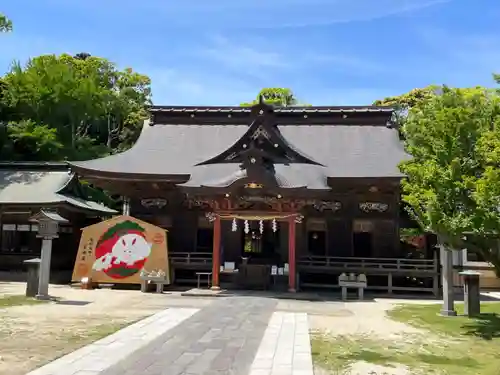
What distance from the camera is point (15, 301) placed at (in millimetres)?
13141

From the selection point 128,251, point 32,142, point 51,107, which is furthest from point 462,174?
point 51,107

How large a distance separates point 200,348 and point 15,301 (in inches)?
315

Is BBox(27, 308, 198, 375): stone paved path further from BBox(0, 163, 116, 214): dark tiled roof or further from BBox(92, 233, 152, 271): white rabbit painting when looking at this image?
BBox(0, 163, 116, 214): dark tiled roof

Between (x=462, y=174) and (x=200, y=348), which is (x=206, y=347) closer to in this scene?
(x=200, y=348)

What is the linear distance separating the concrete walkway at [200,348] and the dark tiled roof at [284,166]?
25.8 feet

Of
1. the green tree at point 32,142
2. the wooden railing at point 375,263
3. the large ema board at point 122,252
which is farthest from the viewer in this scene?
the green tree at point 32,142

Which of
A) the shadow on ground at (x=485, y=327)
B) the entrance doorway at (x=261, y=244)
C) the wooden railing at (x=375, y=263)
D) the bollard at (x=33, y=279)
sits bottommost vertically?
the shadow on ground at (x=485, y=327)

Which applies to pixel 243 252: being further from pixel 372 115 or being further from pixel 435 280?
pixel 372 115

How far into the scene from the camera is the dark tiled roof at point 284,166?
1920 centimetres

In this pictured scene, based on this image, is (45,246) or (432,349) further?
(45,246)

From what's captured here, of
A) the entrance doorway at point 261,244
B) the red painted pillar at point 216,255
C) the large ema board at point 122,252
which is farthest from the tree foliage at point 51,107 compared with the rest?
the red painted pillar at point 216,255

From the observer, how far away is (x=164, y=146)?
2294 centimetres

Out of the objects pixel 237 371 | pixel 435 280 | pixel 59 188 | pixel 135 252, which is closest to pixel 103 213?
pixel 59 188

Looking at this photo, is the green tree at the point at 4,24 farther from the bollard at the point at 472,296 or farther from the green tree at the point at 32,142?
the bollard at the point at 472,296
